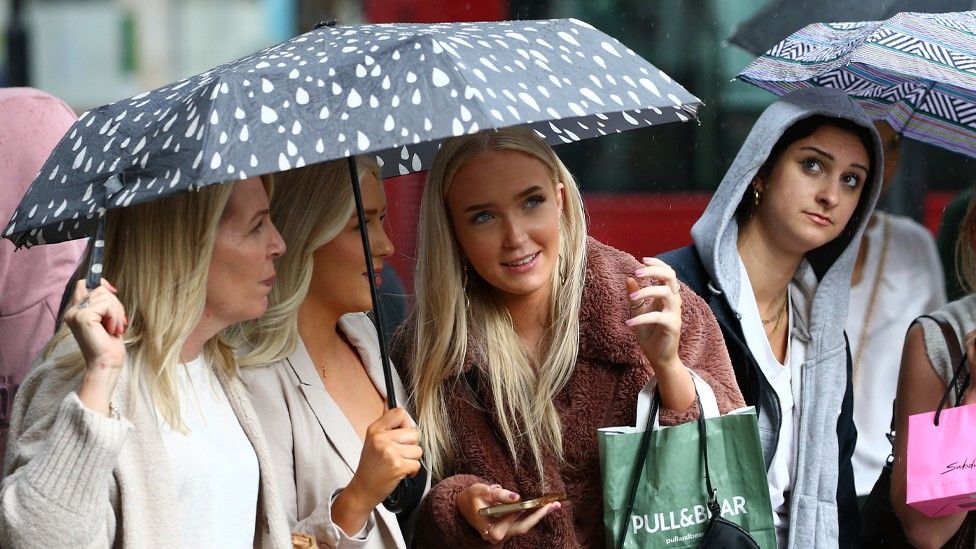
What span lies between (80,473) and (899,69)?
2.57 metres

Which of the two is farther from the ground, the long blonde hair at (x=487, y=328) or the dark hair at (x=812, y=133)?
the dark hair at (x=812, y=133)

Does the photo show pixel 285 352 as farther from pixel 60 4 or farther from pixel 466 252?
pixel 60 4

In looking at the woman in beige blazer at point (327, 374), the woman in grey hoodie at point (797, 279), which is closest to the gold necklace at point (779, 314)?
the woman in grey hoodie at point (797, 279)

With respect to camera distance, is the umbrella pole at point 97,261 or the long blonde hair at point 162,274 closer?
the umbrella pole at point 97,261

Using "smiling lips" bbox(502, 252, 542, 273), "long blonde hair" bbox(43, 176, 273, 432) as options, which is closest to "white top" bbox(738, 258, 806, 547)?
"smiling lips" bbox(502, 252, 542, 273)

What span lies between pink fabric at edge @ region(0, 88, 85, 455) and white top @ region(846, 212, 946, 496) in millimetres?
2978

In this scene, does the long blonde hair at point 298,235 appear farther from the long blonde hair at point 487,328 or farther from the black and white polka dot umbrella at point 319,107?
the black and white polka dot umbrella at point 319,107

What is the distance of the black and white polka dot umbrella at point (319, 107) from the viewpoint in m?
2.76

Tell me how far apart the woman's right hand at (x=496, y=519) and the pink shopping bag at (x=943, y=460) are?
115cm

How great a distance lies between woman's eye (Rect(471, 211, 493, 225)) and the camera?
3629mm

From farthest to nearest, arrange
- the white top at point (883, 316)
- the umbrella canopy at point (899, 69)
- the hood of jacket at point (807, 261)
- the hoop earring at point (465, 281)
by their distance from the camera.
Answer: the white top at point (883, 316), the hood of jacket at point (807, 261), the umbrella canopy at point (899, 69), the hoop earring at point (465, 281)

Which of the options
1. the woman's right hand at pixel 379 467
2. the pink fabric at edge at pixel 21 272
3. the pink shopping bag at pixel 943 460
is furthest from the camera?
the pink fabric at edge at pixel 21 272

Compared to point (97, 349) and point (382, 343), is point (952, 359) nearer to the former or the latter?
point (382, 343)

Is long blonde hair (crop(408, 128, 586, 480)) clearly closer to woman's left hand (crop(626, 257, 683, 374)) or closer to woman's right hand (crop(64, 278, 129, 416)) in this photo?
woman's left hand (crop(626, 257, 683, 374))
